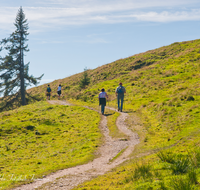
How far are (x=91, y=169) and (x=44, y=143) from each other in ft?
22.8

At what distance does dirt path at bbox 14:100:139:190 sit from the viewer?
963 cm

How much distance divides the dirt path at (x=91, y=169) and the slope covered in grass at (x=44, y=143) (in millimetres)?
633

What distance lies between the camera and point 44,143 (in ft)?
56.4

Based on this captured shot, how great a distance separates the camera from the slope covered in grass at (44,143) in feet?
39.1

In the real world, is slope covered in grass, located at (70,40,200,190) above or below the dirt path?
above

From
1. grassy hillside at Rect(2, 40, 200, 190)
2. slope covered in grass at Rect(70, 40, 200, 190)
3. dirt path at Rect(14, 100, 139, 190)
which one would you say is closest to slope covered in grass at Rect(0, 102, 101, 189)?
dirt path at Rect(14, 100, 139, 190)

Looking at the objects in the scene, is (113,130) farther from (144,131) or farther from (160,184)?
(160,184)

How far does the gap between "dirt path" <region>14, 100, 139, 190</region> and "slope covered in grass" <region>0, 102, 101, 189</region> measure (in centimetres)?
63

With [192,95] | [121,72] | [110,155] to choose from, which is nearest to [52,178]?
[110,155]

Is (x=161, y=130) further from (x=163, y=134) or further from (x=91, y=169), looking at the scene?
(x=91, y=169)

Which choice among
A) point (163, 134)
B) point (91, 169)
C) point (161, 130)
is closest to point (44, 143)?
point (91, 169)

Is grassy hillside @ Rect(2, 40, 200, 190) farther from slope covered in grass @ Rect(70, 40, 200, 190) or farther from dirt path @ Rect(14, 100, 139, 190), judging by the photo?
dirt path @ Rect(14, 100, 139, 190)

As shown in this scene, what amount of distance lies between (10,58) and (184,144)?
43.9m

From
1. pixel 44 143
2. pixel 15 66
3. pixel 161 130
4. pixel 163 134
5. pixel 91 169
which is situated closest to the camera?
pixel 91 169
